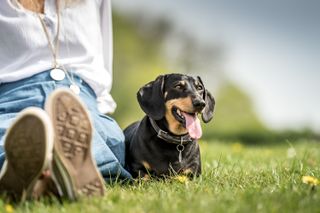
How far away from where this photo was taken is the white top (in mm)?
3832

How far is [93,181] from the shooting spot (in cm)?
286

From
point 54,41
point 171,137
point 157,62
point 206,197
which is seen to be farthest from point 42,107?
point 157,62

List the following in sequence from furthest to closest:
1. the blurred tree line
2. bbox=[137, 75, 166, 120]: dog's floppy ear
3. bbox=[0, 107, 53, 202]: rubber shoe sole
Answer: the blurred tree line, bbox=[137, 75, 166, 120]: dog's floppy ear, bbox=[0, 107, 53, 202]: rubber shoe sole

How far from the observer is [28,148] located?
2.74 meters

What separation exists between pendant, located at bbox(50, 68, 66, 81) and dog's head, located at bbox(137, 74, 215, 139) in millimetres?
510

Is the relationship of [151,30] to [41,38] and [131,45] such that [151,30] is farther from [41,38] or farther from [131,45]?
[41,38]

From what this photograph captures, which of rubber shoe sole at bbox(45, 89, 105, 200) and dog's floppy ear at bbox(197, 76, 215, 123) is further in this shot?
dog's floppy ear at bbox(197, 76, 215, 123)

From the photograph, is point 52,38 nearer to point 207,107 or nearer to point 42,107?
point 42,107

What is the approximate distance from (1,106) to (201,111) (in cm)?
120

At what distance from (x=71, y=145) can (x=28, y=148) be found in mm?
187

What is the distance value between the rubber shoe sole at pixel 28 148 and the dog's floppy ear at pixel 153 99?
3.90 ft

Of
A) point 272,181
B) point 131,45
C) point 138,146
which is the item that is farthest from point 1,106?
point 131,45

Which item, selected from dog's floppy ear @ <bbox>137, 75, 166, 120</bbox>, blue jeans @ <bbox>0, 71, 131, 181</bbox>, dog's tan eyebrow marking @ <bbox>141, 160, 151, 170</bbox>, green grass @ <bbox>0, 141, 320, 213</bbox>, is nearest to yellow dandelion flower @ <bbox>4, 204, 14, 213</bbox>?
green grass @ <bbox>0, 141, 320, 213</bbox>

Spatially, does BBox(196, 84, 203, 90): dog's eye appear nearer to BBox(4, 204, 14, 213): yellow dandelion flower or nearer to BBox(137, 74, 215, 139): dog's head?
BBox(137, 74, 215, 139): dog's head
